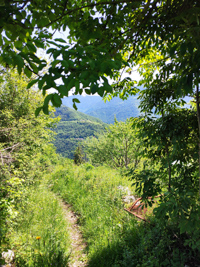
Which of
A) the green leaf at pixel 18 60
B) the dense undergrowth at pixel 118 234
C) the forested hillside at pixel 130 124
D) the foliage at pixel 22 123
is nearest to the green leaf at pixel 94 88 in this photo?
the forested hillside at pixel 130 124

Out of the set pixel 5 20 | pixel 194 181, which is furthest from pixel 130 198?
pixel 5 20

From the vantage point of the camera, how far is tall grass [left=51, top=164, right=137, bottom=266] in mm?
3608

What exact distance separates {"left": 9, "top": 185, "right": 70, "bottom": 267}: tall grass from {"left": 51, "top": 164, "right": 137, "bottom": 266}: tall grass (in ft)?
2.27

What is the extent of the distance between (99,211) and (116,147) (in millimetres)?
10169

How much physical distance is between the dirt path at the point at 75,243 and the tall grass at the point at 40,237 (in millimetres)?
193

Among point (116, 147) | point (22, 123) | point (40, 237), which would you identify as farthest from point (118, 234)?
point (116, 147)

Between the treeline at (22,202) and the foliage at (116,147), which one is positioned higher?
the foliage at (116,147)

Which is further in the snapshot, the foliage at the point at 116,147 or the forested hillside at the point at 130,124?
the foliage at the point at 116,147

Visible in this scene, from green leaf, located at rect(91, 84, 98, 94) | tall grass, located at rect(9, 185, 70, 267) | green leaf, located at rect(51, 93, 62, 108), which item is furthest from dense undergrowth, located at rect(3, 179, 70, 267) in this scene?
green leaf, located at rect(91, 84, 98, 94)

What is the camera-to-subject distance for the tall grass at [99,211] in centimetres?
361

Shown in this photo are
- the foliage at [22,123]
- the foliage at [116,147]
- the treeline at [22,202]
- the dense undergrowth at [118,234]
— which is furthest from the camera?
the foliage at [116,147]

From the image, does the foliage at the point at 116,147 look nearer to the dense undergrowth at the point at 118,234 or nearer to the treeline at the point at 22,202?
the dense undergrowth at the point at 118,234

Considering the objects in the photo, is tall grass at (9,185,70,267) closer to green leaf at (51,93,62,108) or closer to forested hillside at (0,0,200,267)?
forested hillside at (0,0,200,267)

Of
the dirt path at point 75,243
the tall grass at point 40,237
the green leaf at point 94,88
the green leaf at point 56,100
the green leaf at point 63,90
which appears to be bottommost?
the dirt path at point 75,243
